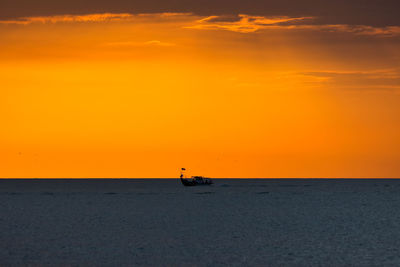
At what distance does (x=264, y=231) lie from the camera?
40.0 meters

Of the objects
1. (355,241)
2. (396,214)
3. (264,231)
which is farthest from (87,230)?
(396,214)

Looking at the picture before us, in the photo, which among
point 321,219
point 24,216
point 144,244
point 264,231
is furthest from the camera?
point 24,216

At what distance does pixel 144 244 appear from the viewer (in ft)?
110

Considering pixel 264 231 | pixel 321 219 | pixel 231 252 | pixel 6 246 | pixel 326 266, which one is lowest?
pixel 326 266

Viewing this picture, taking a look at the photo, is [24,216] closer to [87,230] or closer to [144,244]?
[87,230]

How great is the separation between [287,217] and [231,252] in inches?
792

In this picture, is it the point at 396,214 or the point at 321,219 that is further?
the point at 396,214

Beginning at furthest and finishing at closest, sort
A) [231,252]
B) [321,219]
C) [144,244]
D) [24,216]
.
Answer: [24,216], [321,219], [144,244], [231,252]

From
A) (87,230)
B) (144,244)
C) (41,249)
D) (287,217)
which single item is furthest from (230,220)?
(41,249)

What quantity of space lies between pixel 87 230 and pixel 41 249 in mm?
8929

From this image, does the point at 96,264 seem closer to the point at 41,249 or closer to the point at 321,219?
the point at 41,249

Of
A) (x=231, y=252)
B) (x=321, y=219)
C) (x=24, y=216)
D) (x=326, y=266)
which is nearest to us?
(x=326, y=266)

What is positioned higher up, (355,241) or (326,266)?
(355,241)

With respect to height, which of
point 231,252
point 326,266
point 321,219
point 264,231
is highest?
point 321,219
